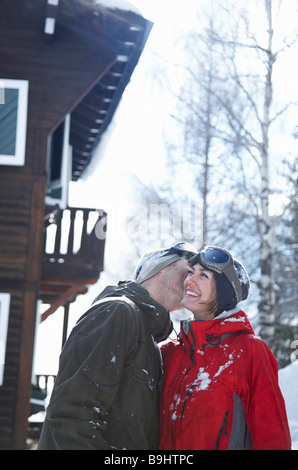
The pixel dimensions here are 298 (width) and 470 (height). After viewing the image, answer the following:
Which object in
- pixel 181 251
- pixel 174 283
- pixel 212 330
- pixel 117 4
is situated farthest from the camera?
pixel 117 4

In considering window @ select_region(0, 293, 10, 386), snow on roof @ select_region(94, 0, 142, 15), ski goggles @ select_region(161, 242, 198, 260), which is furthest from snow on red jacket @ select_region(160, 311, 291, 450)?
snow on roof @ select_region(94, 0, 142, 15)

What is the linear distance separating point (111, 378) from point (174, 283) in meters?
0.78

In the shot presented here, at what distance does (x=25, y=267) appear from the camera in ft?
31.3

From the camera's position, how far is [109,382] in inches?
101

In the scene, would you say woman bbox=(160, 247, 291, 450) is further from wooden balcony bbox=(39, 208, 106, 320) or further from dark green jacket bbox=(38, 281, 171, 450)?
wooden balcony bbox=(39, 208, 106, 320)

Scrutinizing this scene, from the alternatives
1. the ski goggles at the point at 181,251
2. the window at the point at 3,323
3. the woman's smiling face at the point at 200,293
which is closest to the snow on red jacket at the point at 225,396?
the woman's smiling face at the point at 200,293

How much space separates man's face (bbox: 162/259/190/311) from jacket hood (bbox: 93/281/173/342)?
0.78ft

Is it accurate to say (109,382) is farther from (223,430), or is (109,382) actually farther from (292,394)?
(292,394)

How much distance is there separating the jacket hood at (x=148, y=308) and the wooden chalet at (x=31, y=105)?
6.84 meters

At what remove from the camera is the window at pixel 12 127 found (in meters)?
9.60

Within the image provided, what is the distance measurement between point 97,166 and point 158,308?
13721 millimetres

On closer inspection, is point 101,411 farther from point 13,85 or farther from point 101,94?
point 101,94

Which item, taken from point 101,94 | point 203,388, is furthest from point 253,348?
point 101,94

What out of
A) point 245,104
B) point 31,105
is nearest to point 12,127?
point 31,105
